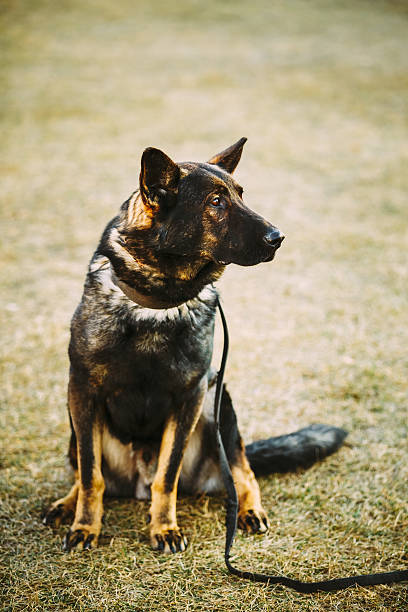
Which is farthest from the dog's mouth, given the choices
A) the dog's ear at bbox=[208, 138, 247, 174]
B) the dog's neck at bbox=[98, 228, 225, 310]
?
the dog's ear at bbox=[208, 138, 247, 174]

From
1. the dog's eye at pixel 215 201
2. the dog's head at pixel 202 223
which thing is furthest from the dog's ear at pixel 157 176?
the dog's eye at pixel 215 201

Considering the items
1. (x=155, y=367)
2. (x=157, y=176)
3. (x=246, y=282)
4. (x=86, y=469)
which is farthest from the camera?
(x=246, y=282)

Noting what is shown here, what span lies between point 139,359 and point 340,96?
15.2 meters

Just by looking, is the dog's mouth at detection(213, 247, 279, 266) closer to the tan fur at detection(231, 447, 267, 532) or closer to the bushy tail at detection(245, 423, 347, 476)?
the tan fur at detection(231, 447, 267, 532)

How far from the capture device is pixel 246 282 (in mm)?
6812

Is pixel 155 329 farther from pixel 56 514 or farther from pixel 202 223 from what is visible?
pixel 56 514

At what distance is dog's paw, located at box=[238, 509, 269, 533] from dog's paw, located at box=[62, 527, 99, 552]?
775 millimetres

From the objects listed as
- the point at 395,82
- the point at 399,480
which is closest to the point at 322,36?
the point at 395,82

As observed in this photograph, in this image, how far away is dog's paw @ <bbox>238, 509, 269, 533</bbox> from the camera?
2974 millimetres

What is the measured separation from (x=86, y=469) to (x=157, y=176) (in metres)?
→ 1.44

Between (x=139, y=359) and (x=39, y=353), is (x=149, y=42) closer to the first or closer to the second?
(x=39, y=353)

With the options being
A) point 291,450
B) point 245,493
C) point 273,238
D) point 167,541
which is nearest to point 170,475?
point 167,541

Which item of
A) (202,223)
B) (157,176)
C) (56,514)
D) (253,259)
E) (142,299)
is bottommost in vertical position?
(56,514)

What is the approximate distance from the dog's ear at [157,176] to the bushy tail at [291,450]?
5.38 ft
